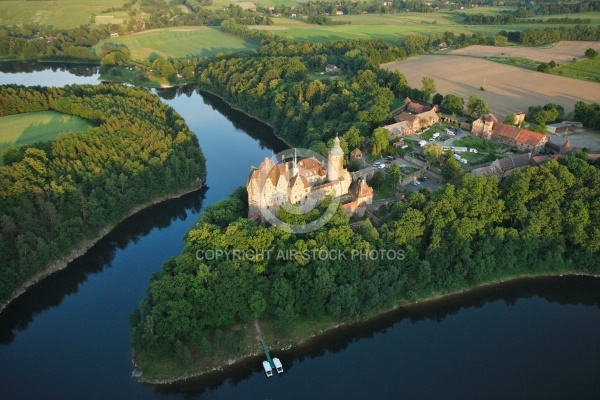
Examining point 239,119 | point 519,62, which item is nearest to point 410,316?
point 239,119

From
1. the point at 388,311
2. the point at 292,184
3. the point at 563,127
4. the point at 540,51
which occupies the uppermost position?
the point at 540,51

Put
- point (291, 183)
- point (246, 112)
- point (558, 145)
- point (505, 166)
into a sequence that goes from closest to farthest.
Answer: point (291, 183) < point (505, 166) < point (558, 145) < point (246, 112)

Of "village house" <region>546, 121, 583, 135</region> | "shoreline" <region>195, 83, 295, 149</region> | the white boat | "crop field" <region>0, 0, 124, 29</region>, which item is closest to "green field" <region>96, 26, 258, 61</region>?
"shoreline" <region>195, 83, 295, 149</region>

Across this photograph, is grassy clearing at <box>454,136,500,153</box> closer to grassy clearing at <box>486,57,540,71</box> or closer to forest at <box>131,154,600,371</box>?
forest at <box>131,154,600,371</box>

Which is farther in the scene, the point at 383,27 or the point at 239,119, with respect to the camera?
the point at 383,27

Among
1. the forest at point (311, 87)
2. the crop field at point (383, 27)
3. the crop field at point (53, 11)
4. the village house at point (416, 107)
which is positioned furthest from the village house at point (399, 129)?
the crop field at point (53, 11)

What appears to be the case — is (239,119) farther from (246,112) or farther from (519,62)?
(519,62)

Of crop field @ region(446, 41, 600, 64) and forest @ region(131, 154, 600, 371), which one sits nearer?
forest @ region(131, 154, 600, 371)
